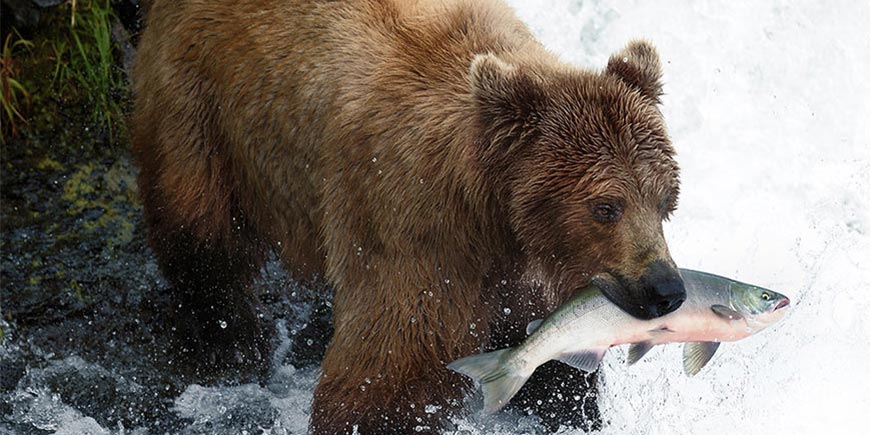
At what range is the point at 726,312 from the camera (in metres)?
4.20

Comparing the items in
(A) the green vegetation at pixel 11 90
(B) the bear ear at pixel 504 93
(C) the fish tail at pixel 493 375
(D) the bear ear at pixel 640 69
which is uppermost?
(D) the bear ear at pixel 640 69

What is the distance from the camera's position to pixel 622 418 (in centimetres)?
580

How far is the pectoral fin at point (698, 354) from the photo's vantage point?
4355 millimetres

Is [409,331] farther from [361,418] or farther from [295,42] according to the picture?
[295,42]

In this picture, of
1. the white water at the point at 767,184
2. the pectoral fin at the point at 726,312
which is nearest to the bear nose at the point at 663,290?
the pectoral fin at the point at 726,312

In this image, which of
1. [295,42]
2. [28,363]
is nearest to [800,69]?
[295,42]

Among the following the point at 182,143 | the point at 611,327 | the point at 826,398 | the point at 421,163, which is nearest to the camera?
the point at 611,327

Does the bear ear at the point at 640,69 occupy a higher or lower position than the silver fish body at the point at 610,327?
higher

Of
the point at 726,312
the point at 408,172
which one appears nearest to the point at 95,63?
the point at 408,172

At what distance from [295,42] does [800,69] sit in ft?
13.4

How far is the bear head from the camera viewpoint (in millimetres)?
4109

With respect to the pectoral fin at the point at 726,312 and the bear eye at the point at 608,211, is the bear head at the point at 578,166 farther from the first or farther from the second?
the pectoral fin at the point at 726,312

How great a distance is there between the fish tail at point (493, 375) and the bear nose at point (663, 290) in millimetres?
598

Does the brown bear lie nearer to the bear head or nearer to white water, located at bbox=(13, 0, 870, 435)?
the bear head
